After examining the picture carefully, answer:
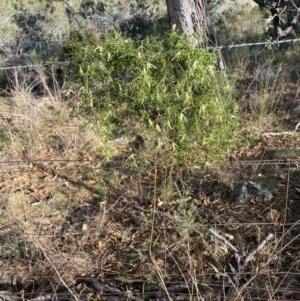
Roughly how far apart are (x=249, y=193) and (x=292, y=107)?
192 centimetres

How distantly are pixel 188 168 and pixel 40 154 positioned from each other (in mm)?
1911

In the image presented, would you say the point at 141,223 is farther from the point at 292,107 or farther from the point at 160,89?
the point at 292,107

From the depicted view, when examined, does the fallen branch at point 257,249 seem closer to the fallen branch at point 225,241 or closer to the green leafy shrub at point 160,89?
the fallen branch at point 225,241

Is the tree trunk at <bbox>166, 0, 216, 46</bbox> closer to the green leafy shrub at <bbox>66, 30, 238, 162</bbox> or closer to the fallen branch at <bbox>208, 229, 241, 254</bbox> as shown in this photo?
the green leafy shrub at <bbox>66, 30, 238, 162</bbox>

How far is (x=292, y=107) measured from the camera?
4.98m

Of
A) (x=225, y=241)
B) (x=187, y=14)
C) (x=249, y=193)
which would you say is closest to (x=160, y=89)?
(x=225, y=241)

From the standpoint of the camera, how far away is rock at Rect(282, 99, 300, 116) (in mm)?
4902

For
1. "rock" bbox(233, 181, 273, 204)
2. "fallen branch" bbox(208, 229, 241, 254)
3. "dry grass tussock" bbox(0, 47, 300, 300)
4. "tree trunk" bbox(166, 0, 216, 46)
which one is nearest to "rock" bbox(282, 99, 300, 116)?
"dry grass tussock" bbox(0, 47, 300, 300)

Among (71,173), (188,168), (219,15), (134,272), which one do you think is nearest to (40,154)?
(71,173)

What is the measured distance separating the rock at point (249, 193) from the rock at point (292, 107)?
172cm

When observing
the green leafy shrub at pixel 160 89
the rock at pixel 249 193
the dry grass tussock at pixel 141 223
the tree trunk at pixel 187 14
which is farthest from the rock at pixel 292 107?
the green leafy shrub at pixel 160 89

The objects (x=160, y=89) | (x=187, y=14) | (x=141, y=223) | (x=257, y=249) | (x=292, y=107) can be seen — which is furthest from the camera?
(x=292, y=107)

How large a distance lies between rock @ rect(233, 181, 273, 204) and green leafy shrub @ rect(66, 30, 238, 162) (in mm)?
514

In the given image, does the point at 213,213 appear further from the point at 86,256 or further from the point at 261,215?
the point at 86,256
